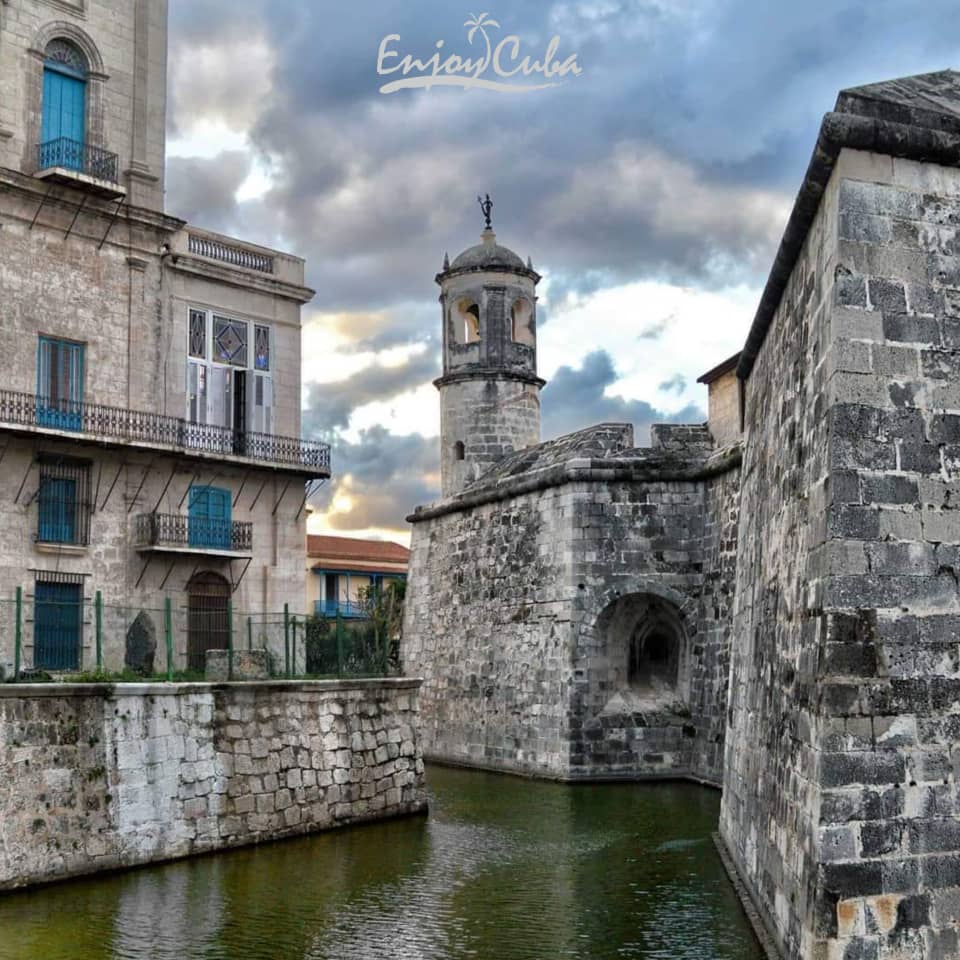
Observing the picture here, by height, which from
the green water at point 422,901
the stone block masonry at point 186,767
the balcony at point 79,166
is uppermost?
the balcony at point 79,166

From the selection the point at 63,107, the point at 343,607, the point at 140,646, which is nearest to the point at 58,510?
the point at 140,646

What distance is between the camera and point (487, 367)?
2458cm

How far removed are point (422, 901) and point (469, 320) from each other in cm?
1609

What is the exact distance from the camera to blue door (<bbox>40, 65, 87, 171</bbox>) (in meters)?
18.9

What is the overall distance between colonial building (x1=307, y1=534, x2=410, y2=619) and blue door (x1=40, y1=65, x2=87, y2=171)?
2137 cm

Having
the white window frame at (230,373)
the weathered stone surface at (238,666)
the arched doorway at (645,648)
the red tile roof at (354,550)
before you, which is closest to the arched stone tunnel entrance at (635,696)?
the arched doorway at (645,648)

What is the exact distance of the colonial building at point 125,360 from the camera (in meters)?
18.2

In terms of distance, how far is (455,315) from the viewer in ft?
82.3

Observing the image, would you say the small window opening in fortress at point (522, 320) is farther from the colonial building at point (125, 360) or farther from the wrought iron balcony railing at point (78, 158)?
the wrought iron balcony railing at point (78, 158)

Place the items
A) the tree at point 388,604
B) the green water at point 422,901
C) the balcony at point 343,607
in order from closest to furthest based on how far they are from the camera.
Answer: the green water at point 422,901 < the tree at point 388,604 < the balcony at point 343,607

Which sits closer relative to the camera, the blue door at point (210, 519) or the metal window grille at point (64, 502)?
the metal window grille at point (64, 502)

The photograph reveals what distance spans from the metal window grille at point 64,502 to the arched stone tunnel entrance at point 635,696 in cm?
783

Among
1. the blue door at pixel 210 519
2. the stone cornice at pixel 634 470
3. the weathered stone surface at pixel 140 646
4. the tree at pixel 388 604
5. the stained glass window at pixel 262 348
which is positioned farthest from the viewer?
the tree at pixel 388 604

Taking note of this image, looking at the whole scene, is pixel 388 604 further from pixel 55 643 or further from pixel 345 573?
pixel 55 643
